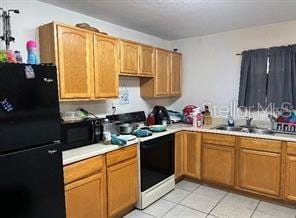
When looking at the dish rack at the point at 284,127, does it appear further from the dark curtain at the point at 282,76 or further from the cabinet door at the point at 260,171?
the cabinet door at the point at 260,171

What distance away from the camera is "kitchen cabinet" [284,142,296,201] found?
253cm

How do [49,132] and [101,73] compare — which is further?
[101,73]

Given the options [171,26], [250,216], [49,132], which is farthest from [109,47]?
[250,216]

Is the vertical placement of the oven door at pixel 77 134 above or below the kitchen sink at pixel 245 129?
above

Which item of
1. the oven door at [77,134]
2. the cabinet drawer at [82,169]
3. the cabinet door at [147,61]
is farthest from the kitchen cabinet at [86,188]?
the cabinet door at [147,61]

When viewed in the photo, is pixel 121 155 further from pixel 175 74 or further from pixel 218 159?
pixel 175 74

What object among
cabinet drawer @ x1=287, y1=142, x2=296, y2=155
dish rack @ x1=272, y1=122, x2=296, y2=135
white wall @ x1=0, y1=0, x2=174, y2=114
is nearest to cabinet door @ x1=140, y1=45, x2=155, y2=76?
white wall @ x1=0, y1=0, x2=174, y2=114

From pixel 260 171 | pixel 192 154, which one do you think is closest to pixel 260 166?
pixel 260 171

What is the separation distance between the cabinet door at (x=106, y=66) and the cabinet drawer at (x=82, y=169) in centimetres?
75

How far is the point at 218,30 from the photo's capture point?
11.3ft

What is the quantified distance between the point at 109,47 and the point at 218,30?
186cm

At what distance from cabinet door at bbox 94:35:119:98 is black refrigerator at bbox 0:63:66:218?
825mm

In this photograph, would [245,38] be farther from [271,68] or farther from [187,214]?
[187,214]

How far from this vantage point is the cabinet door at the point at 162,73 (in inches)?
134
